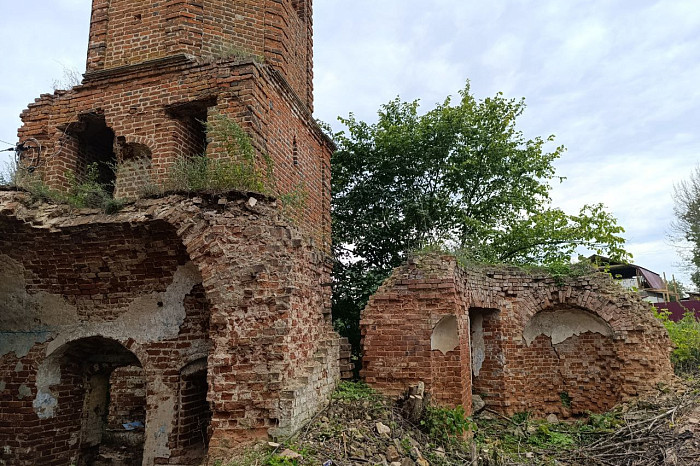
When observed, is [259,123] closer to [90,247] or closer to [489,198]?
[90,247]

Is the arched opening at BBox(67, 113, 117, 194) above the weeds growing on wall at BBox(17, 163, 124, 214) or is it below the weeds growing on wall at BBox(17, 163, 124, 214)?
above

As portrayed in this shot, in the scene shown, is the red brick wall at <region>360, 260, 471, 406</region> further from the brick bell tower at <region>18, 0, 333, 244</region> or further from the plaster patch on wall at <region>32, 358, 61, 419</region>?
the plaster patch on wall at <region>32, 358, 61, 419</region>

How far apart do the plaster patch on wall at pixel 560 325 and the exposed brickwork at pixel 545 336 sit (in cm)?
2

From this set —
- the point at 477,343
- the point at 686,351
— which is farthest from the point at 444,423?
the point at 686,351

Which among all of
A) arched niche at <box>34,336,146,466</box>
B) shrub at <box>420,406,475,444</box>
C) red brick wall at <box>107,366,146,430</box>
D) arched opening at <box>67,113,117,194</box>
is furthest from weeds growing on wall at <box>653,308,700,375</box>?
arched opening at <box>67,113,117,194</box>

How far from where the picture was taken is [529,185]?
1408 centimetres

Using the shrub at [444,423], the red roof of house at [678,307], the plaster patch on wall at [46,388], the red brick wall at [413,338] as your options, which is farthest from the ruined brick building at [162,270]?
the red roof of house at [678,307]

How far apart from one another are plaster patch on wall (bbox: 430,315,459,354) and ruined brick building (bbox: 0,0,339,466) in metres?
1.68

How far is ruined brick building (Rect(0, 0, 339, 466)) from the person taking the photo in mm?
5426

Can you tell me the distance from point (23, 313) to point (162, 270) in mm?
2420

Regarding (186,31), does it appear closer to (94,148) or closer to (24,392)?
(94,148)

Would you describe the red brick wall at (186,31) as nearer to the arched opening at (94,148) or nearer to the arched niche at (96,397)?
the arched opening at (94,148)

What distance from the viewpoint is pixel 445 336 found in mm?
7375

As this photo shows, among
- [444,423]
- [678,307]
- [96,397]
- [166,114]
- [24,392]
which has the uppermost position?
[166,114]
